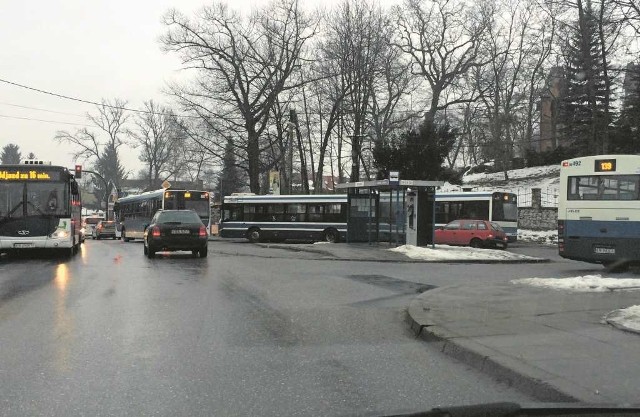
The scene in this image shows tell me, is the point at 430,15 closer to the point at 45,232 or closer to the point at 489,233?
the point at 489,233

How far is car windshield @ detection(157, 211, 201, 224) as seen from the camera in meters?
19.7

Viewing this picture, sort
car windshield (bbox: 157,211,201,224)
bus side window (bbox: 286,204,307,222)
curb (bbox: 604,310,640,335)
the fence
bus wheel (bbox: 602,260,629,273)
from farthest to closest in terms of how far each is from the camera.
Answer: the fence < bus side window (bbox: 286,204,307,222) < car windshield (bbox: 157,211,201,224) < bus wheel (bbox: 602,260,629,273) < curb (bbox: 604,310,640,335)

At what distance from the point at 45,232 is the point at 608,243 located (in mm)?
16447

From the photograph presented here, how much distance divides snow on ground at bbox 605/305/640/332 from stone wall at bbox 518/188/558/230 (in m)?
30.3

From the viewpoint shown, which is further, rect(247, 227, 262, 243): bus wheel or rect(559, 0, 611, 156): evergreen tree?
rect(559, 0, 611, 156): evergreen tree

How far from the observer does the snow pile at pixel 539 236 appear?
34684 mm

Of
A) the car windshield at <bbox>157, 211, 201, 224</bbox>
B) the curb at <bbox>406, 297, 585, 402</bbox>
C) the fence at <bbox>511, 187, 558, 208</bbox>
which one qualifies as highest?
the fence at <bbox>511, 187, 558, 208</bbox>

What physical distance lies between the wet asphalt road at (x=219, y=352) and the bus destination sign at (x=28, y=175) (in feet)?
25.4

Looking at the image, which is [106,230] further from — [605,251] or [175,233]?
[605,251]

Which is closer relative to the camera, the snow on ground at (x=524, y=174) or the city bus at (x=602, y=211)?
the city bus at (x=602, y=211)

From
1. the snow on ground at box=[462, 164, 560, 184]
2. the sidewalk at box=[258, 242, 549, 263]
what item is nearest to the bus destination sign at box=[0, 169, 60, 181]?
the sidewalk at box=[258, 242, 549, 263]

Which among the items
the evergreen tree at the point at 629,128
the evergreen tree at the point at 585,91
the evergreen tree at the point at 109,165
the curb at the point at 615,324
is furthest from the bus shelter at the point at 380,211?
the evergreen tree at the point at 109,165

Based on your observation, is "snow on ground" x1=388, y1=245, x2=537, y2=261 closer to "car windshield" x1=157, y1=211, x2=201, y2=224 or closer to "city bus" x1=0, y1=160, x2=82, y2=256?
"car windshield" x1=157, y1=211, x2=201, y2=224

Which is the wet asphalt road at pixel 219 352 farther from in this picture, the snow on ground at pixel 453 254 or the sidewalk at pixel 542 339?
the snow on ground at pixel 453 254
